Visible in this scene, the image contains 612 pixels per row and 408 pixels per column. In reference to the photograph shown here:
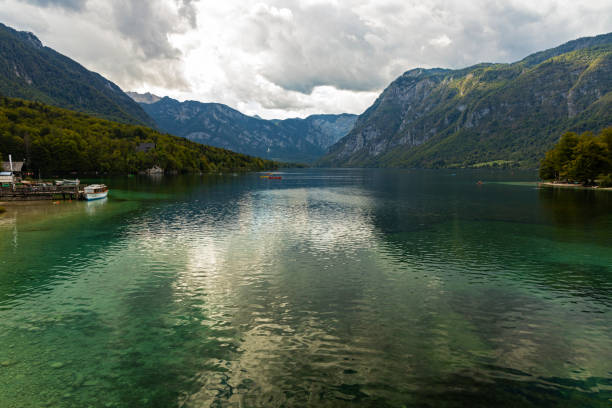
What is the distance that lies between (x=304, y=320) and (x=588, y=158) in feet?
567

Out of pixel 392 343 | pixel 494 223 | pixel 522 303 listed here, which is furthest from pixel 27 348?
pixel 494 223

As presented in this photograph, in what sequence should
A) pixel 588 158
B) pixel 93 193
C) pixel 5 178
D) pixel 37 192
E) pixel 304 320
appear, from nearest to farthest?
pixel 304 320 < pixel 93 193 < pixel 37 192 < pixel 5 178 < pixel 588 158

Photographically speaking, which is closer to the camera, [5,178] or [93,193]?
[93,193]

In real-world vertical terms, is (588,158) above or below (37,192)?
above

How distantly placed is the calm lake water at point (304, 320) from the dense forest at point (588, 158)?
381 ft

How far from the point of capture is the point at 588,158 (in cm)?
14838

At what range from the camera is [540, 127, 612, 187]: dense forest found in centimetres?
14600

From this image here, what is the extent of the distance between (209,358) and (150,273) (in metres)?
20.0

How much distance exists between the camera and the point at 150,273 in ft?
124

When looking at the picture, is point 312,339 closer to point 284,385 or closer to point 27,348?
point 284,385

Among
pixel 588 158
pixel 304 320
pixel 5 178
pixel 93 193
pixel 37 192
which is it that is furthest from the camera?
pixel 588 158

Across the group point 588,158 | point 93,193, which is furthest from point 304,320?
point 588,158

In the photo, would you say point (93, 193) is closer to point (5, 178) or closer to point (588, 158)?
point (5, 178)

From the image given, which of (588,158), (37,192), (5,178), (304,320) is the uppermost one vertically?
(588,158)
